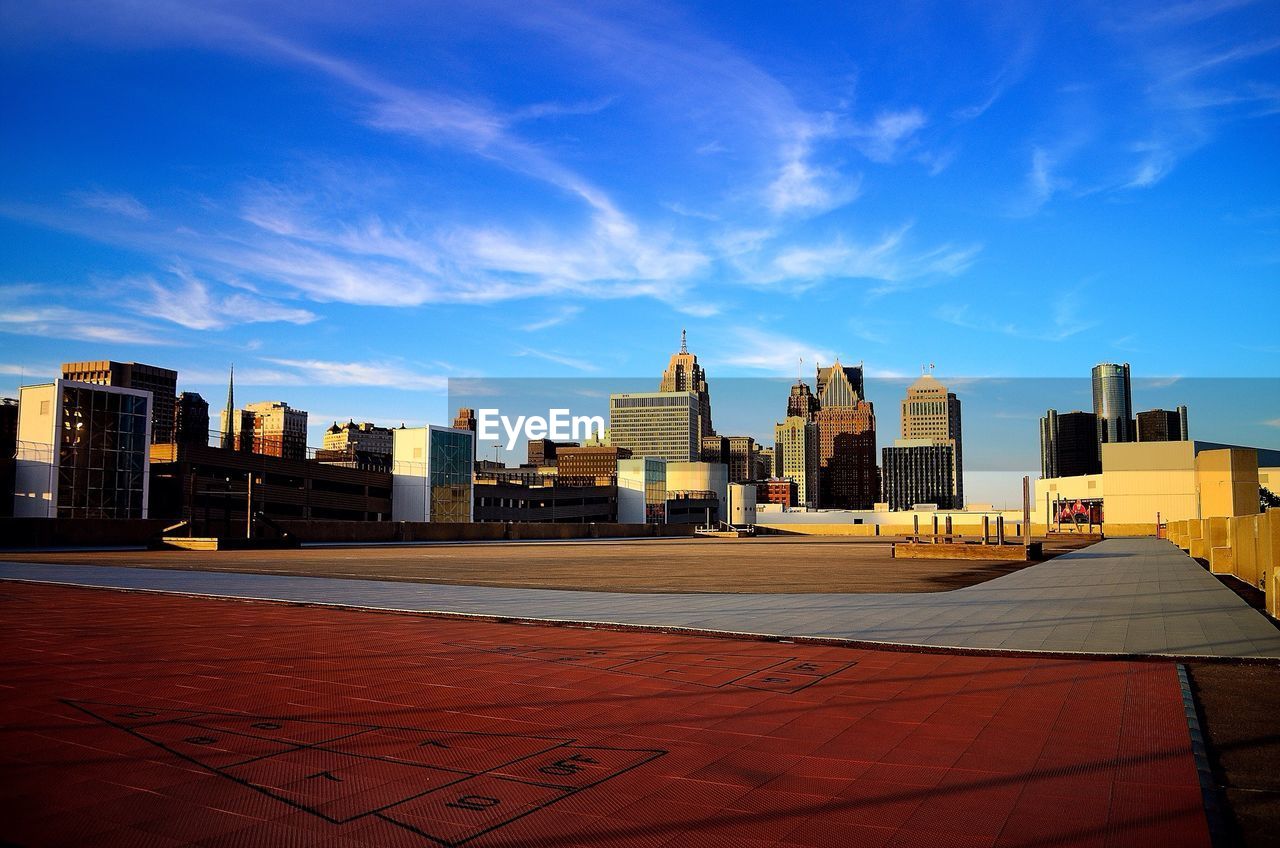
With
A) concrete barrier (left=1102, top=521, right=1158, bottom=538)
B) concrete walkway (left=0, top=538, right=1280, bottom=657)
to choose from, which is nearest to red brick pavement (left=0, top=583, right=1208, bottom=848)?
concrete walkway (left=0, top=538, right=1280, bottom=657)

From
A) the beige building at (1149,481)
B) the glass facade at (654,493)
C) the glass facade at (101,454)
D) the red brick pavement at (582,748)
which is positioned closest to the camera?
the red brick pavement at (582,748)

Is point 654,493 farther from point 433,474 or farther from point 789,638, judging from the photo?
point 789,638

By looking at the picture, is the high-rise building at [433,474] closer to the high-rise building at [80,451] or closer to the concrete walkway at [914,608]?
the high-rise building at [80,451]

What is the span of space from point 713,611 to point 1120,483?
258ft

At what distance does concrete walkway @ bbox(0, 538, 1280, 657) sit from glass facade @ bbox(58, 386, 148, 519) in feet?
151

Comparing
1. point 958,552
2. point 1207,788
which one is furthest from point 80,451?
point 1207,788

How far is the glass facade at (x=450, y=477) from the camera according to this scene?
3787 inches

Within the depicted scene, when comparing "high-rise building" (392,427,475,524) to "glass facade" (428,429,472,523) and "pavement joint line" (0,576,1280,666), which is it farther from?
"pavement joint line" (0,576,1280,666)

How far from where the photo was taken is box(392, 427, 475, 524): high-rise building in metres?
96.1

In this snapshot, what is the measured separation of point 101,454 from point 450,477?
126ft

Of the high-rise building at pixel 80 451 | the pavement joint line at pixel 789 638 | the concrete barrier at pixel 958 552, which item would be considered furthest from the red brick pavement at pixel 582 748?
the high-rise building at pixel 80 451

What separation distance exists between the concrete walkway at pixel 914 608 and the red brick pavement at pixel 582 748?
1.54 meters

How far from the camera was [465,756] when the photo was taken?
575 cm

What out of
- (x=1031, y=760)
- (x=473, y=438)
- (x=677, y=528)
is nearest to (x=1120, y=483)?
(x=677, y=528)
